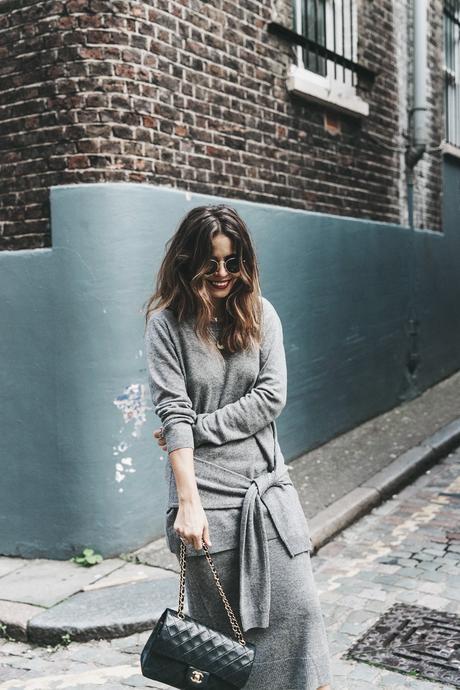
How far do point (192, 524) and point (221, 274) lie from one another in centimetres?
77

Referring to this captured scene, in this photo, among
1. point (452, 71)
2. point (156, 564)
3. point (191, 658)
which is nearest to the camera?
point (191, 658)

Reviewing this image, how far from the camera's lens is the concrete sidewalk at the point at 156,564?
4.06 m

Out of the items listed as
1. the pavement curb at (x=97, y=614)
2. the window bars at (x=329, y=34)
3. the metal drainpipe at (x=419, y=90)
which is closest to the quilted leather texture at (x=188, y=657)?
the pavement curb at (x=97, y=614)

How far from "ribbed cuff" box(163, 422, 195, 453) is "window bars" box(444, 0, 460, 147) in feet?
28.5

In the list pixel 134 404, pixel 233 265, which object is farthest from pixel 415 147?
pixel 233 265

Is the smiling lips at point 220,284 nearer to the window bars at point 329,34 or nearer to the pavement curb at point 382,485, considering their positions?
the pavement curb at point 382,485

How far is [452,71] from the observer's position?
406 inches

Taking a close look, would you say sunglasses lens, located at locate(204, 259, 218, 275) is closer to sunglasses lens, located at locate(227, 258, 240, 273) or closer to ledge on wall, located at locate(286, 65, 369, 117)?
sunglasses lens, located at locate(227, 258, 240, 273)

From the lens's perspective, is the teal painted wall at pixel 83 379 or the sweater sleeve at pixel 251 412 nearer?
the sweater sleeve at pixel 251 412

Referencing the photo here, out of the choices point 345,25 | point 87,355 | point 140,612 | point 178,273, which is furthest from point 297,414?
point 178,273

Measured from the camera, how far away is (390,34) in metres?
8.45

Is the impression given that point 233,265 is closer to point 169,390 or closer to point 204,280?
point 204,280

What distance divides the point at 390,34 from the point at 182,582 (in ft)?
24.5

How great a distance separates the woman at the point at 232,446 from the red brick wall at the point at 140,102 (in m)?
2.52
